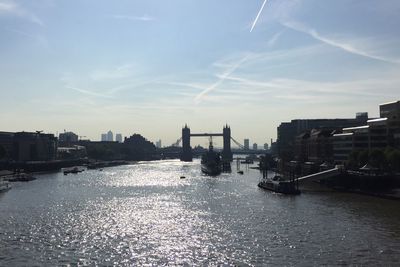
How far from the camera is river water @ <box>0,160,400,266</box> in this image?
38938 mm

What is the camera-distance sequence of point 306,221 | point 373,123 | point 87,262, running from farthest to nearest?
point 373,123 < point 306,221 < point 87,262

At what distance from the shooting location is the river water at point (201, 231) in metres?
38.9

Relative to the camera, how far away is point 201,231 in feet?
166

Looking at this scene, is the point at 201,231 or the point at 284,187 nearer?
the point at 201,231

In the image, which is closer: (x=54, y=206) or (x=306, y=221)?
(x=306, y=221)

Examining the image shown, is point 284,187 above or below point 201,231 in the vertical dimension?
above

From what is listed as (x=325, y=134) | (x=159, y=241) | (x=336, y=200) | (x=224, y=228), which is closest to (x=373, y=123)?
(x=325, y=134)

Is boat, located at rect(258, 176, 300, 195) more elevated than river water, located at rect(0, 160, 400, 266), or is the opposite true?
boat, located at rect(258, 176, 300, 195)

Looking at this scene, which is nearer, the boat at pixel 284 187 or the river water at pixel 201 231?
the river water at pixel 201 231

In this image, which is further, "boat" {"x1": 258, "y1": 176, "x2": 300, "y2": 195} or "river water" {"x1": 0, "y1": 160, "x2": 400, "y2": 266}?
"boat" {"x1": 258, "y1": 176, "x2": 300, "y2": 195}

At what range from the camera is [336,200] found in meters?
77.6

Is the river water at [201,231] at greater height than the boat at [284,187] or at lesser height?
lesser

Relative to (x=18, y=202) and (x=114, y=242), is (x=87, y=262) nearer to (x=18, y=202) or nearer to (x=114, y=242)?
(x=114, y=242)

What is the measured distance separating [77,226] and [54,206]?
63.9ft
